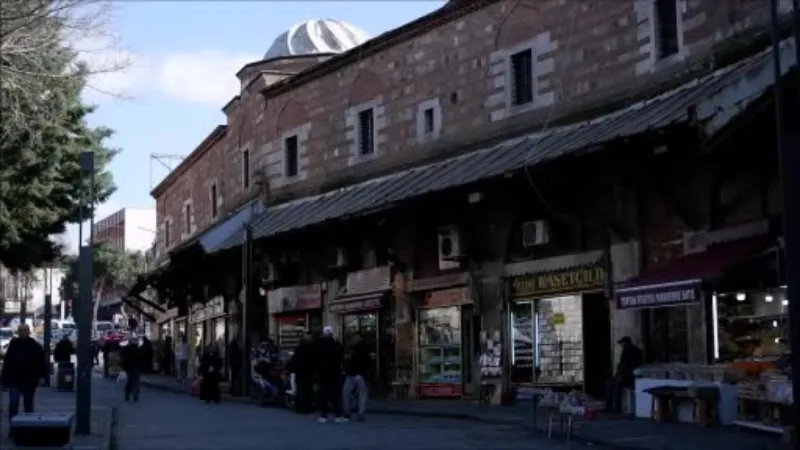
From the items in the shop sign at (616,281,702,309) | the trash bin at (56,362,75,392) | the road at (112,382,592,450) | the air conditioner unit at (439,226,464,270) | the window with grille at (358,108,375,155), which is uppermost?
the window with grille at (358,108,375,155)

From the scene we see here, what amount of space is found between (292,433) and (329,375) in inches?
128

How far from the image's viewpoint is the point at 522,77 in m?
29.1

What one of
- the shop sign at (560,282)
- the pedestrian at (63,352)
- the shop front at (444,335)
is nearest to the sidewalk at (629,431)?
the shop sign at (560,282)

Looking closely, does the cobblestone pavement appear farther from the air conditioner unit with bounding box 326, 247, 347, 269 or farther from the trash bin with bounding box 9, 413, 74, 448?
the air conditioner unit with bounding box 326, 247, 347, 269

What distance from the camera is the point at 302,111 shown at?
3912 cm

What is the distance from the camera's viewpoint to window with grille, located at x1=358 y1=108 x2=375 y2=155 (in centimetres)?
3516

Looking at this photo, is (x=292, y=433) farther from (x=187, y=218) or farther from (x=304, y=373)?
(x=187, y=218)

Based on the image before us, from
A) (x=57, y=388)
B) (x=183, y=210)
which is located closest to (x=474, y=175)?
(x=57, y=388)

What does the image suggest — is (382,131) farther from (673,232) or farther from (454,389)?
(673,232)

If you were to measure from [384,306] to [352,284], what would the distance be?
2.09 meters

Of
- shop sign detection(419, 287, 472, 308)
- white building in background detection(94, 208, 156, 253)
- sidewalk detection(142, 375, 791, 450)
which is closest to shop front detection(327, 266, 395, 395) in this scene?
shop sign detection(419, 287, 472, 308)

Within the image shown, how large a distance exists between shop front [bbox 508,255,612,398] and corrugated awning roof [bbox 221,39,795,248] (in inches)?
99.7

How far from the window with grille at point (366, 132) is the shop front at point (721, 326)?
43.6 ft

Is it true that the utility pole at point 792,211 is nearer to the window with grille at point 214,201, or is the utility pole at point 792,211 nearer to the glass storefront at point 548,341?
the glass storefront at point 548,341
